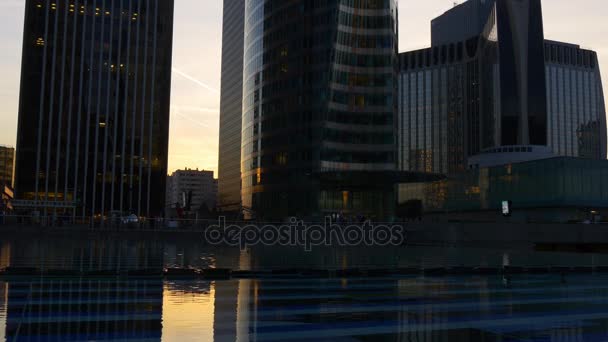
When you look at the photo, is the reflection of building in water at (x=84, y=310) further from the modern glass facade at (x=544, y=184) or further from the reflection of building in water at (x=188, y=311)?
the modern glass facade at (x=544, y=184)

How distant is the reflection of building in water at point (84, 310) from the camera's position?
Answer: 8031 mm

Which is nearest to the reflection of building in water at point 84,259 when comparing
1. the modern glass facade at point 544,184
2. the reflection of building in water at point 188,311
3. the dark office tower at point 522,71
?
the reflection of building in water at point 188,311

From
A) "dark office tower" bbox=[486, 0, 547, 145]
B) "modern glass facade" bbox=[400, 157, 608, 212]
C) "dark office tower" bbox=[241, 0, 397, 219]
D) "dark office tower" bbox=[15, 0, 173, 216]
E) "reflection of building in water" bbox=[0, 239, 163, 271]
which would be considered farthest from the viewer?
"dark office tower" bbox=[486, 0, 547, 145]

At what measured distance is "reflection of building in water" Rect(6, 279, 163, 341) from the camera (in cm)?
803

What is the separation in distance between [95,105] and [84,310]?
377 feet

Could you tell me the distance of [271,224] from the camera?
5159cm

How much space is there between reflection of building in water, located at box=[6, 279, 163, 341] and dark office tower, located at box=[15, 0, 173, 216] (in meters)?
106

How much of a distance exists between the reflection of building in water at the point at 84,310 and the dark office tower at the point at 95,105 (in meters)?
106

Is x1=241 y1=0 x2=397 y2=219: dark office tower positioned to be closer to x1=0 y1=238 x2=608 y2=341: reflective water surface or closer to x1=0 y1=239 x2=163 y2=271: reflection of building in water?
x1=0 y1=239 x2=163 y2=271: reflection of building in water

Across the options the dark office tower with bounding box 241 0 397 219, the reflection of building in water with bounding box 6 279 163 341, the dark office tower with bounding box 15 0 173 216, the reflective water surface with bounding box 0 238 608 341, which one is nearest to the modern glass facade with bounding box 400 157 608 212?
the dark office tower with bounding box 241 0 397 219

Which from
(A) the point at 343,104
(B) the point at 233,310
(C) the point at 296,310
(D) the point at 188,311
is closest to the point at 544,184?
(A) the point at 343,104

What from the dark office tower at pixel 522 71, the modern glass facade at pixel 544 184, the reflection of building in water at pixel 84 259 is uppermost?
the dark office tower at pixel 522 71

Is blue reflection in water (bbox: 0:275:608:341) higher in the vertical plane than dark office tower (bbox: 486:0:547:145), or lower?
lower

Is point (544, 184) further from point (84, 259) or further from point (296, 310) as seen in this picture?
point (296, 310)
